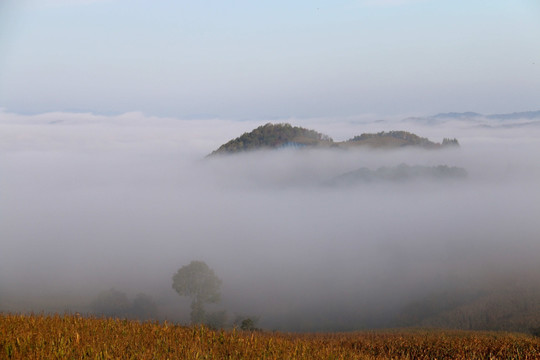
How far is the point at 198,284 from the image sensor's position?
7831 cm

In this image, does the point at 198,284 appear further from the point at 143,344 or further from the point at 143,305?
the point at 143,344

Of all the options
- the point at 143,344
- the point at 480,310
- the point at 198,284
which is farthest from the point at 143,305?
the point at 143,344

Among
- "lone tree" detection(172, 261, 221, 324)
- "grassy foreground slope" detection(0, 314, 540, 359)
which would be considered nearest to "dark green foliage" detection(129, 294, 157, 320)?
"lone tree" detection(172, 261, 221, 324)

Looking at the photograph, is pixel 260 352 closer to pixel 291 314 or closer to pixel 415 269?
→ pixel 291 314

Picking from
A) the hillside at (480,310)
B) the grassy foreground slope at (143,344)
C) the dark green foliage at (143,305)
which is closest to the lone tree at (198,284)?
the dark green foliage at (143,305)

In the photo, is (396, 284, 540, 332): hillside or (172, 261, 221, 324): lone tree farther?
(172, 261, 221, 324): lone tree

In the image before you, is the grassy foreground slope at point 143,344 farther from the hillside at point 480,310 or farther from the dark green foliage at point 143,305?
the dark green foliage at point 143,305

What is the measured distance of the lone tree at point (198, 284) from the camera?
7662 cm

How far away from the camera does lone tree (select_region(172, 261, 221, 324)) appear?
251ft

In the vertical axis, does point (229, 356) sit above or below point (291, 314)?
above

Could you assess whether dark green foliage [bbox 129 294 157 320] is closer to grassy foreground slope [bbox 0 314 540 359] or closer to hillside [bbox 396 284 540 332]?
hillside [bbox 396 284 540 332]

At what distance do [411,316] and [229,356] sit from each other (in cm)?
8989

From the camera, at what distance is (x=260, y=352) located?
14852mm

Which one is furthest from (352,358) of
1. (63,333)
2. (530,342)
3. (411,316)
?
(411,316)
